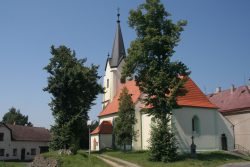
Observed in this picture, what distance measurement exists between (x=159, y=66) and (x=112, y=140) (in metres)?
18.6

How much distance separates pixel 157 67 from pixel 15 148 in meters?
34.7

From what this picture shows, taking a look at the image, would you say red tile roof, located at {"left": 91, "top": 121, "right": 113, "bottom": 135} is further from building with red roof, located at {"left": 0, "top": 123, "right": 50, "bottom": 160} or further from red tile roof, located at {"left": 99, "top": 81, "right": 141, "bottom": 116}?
building with red roof, located at {"left": 0, "top": 123, "right": 50, "bottom": 160}

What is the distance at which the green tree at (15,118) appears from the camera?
101819 mm

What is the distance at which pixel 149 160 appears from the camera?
3033 cm

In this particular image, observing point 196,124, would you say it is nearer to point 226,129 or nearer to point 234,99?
point 226,129

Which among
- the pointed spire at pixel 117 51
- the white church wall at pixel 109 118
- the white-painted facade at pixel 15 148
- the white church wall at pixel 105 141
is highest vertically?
the pointed spire at pixel 117 51

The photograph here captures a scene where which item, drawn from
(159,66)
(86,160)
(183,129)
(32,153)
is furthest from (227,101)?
(32,153)

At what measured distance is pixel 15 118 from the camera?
102375 millimetres

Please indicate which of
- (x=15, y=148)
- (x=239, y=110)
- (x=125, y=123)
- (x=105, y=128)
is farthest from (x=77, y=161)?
(x=15, y=148)

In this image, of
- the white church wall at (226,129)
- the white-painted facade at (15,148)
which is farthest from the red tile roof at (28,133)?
the white church wall at (226,129)

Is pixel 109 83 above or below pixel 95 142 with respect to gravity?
above

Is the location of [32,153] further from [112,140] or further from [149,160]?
[149,160]

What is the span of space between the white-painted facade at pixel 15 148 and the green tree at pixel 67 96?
905 inches

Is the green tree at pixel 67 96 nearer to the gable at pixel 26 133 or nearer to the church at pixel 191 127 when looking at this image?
the church at pixel 191 127
